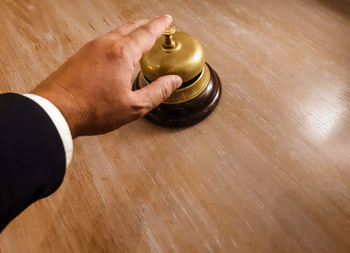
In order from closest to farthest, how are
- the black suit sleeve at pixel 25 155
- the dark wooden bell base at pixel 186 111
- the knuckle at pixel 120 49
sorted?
1. the black suit sleeve at pixel 25 155
2. the knuckle at pixel 120 49
3. the dark wooden bell base at pixel 186 111

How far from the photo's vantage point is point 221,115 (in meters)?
0.57

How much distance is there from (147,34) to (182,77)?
3.8 inches

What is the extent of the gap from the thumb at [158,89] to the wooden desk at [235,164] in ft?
0.44

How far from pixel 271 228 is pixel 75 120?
352mm

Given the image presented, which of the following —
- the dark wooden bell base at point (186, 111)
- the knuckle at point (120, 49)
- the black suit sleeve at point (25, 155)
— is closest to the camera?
the black suit sleeve at point (25, 155)

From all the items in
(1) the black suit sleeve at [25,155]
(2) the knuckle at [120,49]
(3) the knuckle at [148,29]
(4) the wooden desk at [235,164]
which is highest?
(3) the knuckle at [148,29]

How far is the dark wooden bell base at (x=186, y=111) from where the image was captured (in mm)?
535

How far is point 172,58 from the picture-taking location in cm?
49

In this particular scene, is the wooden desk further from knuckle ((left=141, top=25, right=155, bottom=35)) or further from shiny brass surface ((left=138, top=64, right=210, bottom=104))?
knuckle ((left=141, top=25, right=155, bottom=35))

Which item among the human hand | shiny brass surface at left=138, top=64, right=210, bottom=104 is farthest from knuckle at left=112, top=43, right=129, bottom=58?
shiny brass surface at left=138, top=64, right=210, bottom=104

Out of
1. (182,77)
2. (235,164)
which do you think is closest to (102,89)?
(182,77)

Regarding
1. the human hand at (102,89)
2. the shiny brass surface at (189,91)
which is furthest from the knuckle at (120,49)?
the shiny brass surface at (189,91)

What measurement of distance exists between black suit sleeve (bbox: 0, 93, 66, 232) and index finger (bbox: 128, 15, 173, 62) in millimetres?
180

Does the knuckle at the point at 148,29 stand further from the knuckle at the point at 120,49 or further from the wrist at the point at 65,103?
the wrist at the point at 65,103
